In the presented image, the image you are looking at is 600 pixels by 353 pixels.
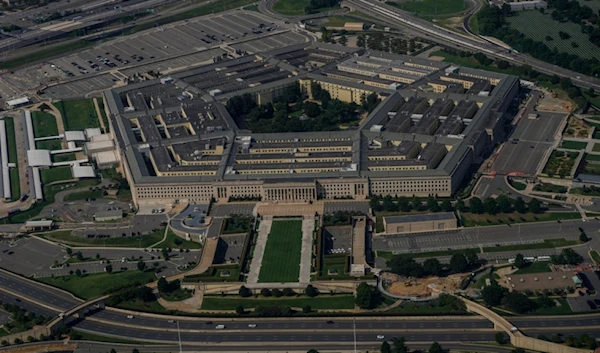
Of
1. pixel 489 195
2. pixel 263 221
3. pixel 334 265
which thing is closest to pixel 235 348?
pixel 334 265

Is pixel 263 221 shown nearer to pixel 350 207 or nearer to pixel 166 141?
pixel 350 207

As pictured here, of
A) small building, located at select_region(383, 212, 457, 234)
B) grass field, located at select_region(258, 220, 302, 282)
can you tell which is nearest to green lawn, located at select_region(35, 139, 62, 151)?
grass field, located at select_region(258, 220, 302, 282)

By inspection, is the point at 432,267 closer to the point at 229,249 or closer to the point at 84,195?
the point at 229,249

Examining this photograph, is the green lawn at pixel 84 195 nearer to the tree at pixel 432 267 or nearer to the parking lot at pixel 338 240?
the parking lot at pixel 338 240

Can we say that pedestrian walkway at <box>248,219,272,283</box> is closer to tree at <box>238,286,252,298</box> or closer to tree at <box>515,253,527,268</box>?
A: tree at <box>238,286,252,298</box>

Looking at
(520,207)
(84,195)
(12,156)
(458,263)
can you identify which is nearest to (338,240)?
(458,263)
